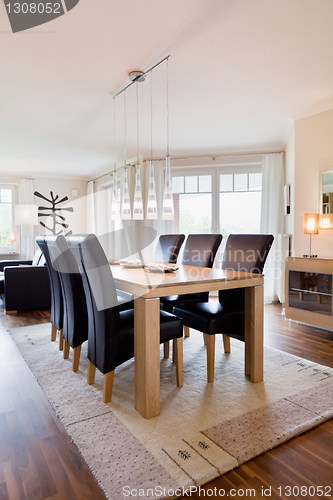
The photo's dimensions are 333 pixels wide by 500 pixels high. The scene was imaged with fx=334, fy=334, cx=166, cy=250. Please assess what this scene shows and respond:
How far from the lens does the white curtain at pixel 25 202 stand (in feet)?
24.7

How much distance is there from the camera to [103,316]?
2.05 metres

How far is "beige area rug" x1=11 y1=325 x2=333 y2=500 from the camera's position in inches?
59.8

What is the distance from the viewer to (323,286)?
11.6 ft

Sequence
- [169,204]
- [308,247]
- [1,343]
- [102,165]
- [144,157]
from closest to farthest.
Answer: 1. [169,204]
2. [1,343]
3. [308,247]
4. [144,157]
5. [102,165]

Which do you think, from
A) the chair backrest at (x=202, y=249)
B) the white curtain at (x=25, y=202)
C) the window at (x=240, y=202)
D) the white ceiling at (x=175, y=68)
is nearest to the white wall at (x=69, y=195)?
the white curtain at (x=25, y=202)

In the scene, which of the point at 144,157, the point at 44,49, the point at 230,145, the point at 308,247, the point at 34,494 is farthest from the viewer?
the point at 144,157

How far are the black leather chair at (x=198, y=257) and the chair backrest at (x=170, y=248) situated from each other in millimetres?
220

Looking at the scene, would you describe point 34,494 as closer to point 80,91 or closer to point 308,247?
point 80,91

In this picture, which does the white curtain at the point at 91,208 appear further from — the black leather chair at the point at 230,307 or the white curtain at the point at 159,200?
the black leather chair at the point at 230,307

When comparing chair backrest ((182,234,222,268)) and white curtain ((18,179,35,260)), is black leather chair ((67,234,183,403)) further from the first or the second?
white curtain ((18,179,35,260))

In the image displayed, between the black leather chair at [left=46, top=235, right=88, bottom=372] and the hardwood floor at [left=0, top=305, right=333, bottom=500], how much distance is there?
0.48 metres

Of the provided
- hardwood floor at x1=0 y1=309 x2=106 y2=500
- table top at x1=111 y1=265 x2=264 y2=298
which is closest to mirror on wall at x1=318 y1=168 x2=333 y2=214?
table top at x1=111 y1=265 x2=264 y2=298

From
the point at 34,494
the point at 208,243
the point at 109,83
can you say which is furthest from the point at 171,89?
the point at 34,494

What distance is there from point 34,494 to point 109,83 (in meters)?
3.14
